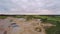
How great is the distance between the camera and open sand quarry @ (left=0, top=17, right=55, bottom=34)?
1.10 m

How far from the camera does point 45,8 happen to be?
4.05ft

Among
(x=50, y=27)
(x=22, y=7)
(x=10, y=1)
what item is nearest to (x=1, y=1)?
(x=10, y=1)

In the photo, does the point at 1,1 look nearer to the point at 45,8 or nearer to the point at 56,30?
the point at 45,8

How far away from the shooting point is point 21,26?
1139mm

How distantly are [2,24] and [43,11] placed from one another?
0.38m

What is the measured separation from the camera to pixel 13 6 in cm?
125

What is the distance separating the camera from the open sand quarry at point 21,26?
1.10 m

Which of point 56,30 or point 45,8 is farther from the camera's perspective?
point 45,8

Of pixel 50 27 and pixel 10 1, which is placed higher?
pixel 10 1

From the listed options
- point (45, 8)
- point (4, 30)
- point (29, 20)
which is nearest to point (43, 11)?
point (45, 8)

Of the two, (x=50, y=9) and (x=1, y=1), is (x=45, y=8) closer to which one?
(x=50, y=9)

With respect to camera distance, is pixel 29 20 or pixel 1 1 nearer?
pixel 29 20

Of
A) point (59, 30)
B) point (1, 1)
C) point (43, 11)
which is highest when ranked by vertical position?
Result: point (1, 1)

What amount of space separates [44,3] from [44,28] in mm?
267
